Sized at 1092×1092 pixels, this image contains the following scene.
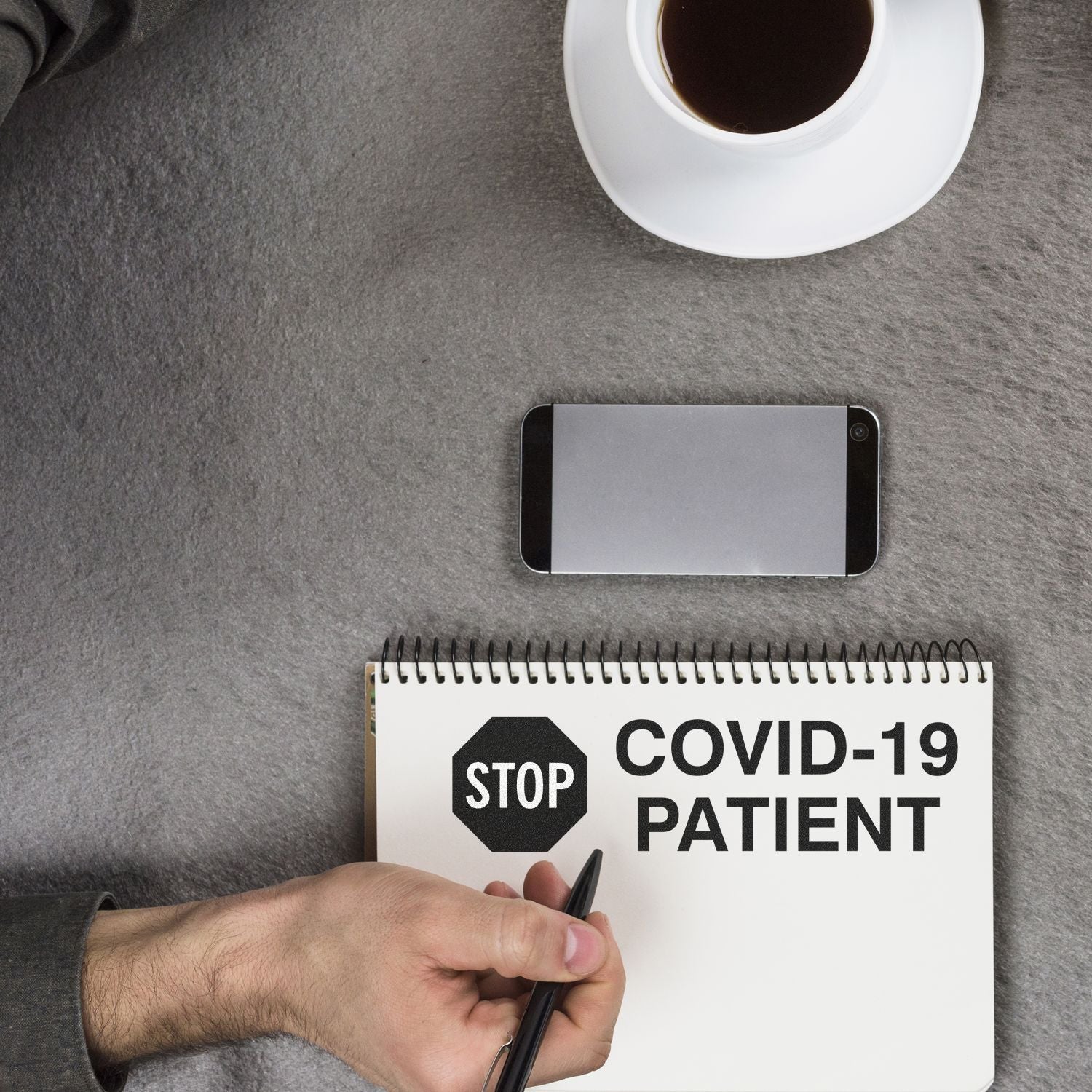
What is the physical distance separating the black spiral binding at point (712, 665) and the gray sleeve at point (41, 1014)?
0.24 m

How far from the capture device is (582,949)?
432 millimetres

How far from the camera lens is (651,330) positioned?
55cm

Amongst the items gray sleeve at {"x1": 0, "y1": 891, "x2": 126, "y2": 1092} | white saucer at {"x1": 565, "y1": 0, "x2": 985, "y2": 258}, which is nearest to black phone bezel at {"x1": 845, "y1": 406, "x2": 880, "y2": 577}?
white saucer at {"x1": 565, "y1": 0, "x2": 985, "y2": 258}

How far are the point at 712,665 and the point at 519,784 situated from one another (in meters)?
0.14

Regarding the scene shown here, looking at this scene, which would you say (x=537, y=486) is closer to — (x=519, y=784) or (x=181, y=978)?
(x=519, y=784)

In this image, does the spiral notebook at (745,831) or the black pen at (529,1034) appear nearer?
the black pen at (529,1034)

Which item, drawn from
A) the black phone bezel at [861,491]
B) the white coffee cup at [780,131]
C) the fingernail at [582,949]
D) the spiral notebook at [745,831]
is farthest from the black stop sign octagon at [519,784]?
the white coffee cup at [780,131]

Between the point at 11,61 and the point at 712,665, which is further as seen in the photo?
the point at 712,665

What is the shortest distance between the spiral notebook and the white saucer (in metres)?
0.24

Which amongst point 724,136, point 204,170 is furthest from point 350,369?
point 724,136

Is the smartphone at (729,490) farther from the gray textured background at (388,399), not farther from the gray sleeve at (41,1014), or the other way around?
the gray sleeve at (41,1014)

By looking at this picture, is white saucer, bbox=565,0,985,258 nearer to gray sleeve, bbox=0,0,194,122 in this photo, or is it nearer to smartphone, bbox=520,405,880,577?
smartphone, bbox=520,405,880,577

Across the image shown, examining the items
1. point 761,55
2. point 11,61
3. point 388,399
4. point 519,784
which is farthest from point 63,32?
point 519,784

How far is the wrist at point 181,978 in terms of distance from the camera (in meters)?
0.50
